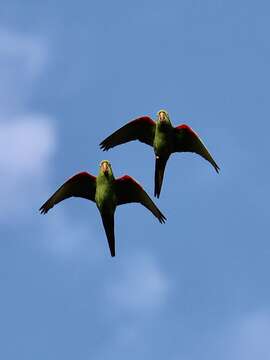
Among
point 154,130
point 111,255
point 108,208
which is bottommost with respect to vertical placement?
point 111,255

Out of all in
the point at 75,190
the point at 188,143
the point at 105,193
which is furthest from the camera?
the point at 188,143

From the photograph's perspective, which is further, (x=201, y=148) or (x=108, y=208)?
(x=201, y=148)

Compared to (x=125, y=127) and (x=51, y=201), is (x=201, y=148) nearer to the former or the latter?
(x=125, y=127)

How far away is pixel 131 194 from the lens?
A: 2731 cm

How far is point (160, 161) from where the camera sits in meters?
27.7

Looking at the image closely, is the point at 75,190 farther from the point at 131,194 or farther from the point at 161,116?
the point at 161,116

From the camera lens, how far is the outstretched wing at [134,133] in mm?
28297

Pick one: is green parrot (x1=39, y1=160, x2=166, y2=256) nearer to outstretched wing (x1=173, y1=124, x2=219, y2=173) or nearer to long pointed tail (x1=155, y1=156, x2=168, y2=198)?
long pointed tail (x1=155, y1=156, x2=168, y2=198)

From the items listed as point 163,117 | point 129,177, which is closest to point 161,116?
point 163,117

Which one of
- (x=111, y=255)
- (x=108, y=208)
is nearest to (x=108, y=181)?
(x=108, y=208)

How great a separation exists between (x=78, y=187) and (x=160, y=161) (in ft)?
9.49

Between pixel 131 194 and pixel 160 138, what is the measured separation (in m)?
2.11

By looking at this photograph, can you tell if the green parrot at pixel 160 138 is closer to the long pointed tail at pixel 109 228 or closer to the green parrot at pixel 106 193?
the green parrot at pixel 106 193

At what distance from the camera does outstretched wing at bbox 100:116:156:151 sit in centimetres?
2830
